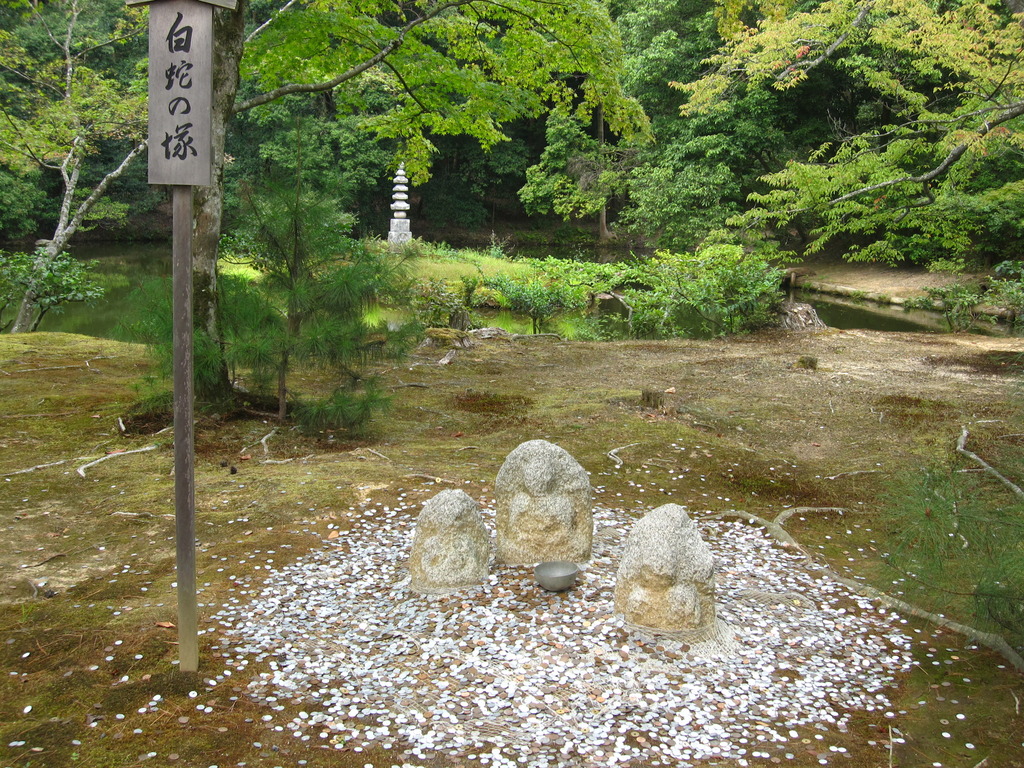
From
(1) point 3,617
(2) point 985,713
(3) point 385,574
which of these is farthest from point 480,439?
(2) point 985,713

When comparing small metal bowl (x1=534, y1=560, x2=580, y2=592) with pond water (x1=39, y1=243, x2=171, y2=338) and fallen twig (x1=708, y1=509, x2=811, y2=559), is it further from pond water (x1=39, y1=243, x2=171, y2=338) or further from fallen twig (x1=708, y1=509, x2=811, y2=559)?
pond water (x1=39, y1=243, x2=171, y2=338)

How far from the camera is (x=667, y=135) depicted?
76.3 ft

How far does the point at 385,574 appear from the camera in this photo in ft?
13.2

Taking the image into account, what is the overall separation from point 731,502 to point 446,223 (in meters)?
28.2

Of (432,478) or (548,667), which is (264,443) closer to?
(432,478)

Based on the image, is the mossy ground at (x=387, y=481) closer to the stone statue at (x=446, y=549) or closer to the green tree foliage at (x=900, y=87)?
the stone statue at (x=446, y=549)

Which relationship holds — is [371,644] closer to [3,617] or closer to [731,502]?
[3,617]

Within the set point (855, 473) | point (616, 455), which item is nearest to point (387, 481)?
point (616, 455)

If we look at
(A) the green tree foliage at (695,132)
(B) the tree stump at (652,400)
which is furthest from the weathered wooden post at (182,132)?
(A) the green tree foliage at (695,132)

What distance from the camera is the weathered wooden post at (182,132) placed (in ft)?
Answer: 9.61

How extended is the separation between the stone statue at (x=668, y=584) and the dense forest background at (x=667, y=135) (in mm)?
3809

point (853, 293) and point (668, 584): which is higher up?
point (853, 293)

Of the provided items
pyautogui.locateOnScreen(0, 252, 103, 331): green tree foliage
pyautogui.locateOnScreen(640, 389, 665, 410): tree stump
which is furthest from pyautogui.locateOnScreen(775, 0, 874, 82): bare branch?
pyautogui.locateOnScreen(0, 252, 103, 331): green tree foliage

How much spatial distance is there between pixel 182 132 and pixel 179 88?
0.52 ft
